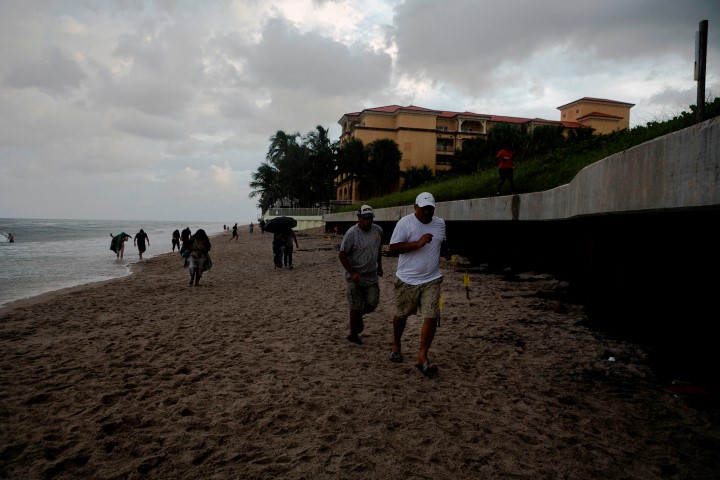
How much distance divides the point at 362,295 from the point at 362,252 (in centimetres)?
56

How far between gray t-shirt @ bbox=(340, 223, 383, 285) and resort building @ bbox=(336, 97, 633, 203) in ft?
168

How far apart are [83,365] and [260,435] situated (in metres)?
3.06

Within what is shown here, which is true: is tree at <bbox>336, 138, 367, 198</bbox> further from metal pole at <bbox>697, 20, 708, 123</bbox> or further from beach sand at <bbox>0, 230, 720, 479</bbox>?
metal pole at <bbox>697, 20, 708, 123</bbox>

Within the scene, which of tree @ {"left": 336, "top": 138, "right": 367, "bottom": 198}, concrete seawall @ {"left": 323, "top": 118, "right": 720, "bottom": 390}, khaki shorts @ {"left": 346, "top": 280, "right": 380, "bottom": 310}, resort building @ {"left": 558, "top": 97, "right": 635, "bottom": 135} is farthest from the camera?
resort building @ {"left": 558, "top": 97, "right": 635, "bottom": 135}

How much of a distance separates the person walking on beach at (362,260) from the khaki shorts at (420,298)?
673mm

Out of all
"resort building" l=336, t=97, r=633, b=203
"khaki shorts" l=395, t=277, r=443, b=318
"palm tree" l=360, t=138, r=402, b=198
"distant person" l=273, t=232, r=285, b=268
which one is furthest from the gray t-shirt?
"resort building" l=336, t=97, r=633, b=203

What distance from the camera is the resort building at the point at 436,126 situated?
192 ft

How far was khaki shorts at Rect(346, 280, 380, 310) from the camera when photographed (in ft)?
17.3

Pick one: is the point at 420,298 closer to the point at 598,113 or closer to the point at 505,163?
the point at 505,163

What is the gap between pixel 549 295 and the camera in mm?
8484

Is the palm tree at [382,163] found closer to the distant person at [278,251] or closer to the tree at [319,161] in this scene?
the tree at [319,161]

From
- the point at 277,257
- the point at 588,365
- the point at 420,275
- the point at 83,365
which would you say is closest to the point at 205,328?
the point at 83,365

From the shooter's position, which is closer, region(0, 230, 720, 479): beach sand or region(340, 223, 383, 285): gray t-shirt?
region(0, 230, 720, 479): beach sand

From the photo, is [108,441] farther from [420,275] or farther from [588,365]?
[588,365]
